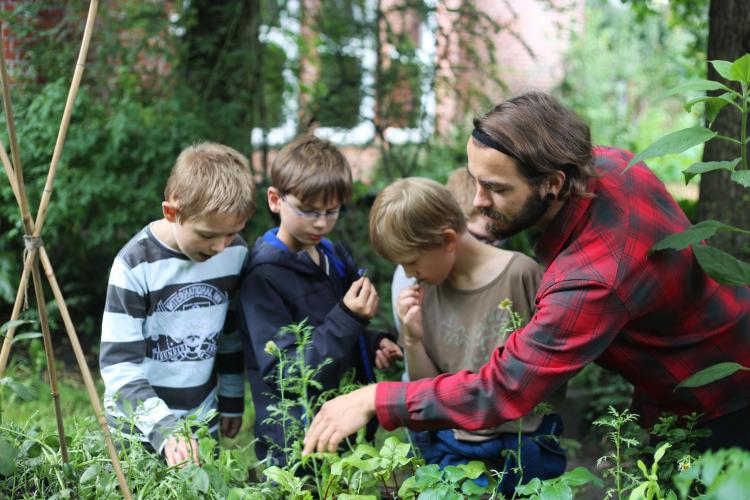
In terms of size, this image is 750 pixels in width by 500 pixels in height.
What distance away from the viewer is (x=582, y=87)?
14.5 meters

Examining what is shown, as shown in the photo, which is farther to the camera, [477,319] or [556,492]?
[477,319]

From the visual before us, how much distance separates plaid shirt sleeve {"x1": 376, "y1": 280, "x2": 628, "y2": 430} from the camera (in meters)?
1.85

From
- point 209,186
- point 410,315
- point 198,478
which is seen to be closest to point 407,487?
point 198,478

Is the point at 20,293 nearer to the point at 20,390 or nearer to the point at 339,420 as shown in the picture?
the point at 20,390

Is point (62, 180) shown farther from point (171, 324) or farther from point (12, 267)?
point (171, 324)

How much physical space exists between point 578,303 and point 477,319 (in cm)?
64

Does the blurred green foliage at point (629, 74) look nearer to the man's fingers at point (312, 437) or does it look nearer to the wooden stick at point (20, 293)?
the man's fingers at point (312, 437)

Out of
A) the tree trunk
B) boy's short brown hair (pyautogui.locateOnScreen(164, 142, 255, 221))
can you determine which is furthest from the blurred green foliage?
boy's short brown hair (pyautogui.locateOnScreen(164, 142, 255, 221))

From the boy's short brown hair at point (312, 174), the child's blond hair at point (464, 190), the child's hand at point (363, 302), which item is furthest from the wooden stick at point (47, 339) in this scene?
the child's blond hair at point (464, 190)

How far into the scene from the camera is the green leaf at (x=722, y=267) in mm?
1780

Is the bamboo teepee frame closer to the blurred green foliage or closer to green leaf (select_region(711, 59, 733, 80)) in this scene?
green leaf (select_region(711, 59, 733, 80))

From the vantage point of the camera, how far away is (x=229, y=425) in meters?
2.82

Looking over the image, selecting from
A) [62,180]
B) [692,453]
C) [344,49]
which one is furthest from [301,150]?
[344,49]

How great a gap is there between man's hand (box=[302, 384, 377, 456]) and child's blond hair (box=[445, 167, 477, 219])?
4.42 feet
